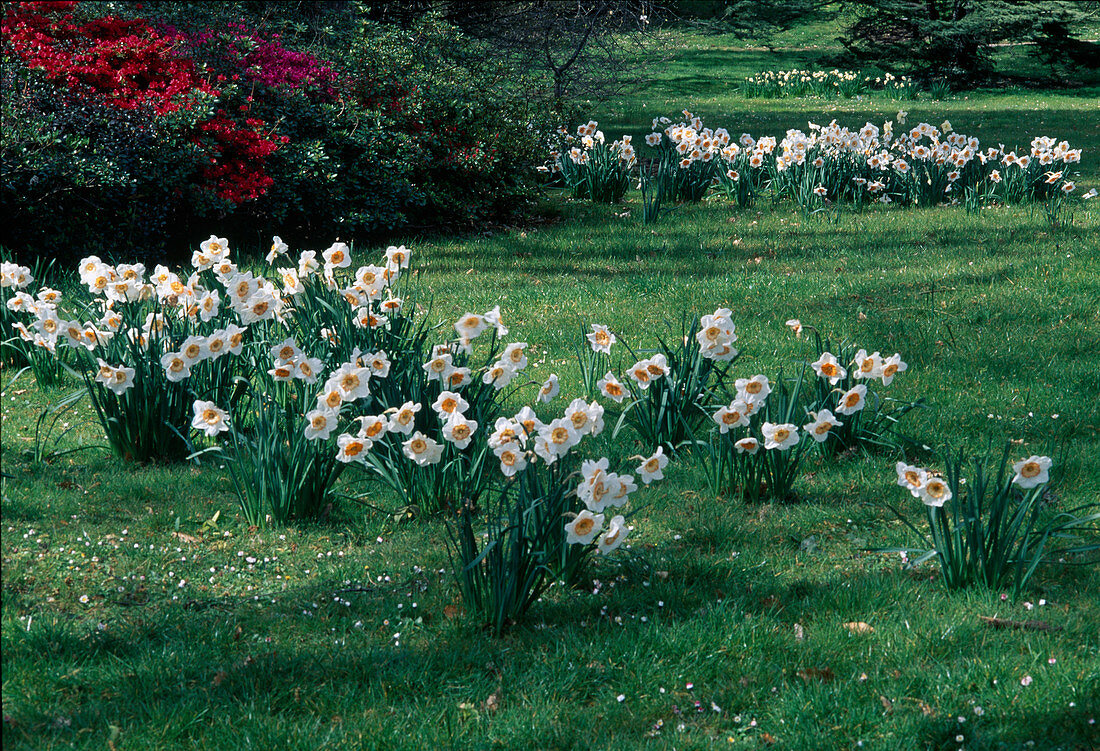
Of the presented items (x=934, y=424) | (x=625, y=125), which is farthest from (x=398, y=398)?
(x=625, y=125)

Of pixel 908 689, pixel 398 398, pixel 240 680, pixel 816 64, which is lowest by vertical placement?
pixel 908 689

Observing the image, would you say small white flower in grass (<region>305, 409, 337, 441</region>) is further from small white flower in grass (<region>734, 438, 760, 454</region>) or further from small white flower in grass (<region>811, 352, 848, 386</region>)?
small white flower in grass (<region>811, 352, 848, 386</region>)

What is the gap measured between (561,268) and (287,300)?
3.33m

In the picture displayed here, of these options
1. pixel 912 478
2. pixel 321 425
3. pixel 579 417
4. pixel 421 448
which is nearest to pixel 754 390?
pixel 912 478

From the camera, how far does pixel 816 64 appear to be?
24219 mm

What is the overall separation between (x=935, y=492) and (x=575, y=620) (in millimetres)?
1196

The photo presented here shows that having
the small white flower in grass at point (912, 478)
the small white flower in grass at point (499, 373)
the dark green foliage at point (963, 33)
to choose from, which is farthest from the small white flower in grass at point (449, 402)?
the dark green foliage at point (963, 33)

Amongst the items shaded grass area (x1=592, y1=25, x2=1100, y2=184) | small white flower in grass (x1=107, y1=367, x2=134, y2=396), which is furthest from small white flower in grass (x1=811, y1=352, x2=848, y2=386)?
shaded grass area (x1=592, y1=25, x2=1100, y2=184)

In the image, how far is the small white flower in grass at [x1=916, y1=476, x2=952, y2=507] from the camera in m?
2.91

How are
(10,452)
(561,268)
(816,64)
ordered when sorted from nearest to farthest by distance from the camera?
(10,452), (561,268), (816,64)

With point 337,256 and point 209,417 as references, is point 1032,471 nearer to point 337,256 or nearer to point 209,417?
point 209,417

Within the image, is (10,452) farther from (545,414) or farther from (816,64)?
(816,64)

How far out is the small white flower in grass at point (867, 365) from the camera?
3.62 m

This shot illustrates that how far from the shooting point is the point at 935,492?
9.62 ft
